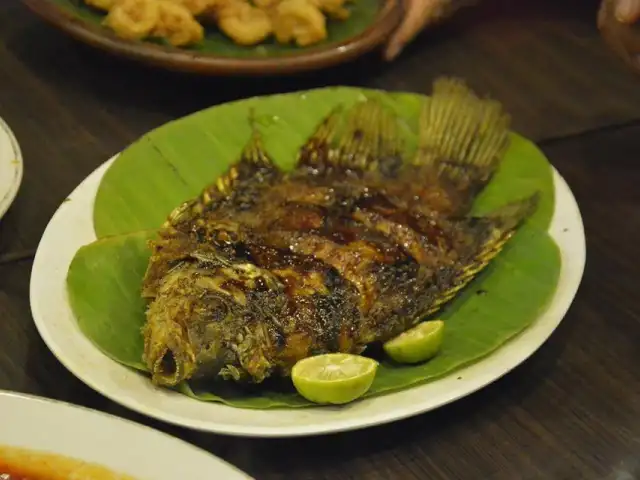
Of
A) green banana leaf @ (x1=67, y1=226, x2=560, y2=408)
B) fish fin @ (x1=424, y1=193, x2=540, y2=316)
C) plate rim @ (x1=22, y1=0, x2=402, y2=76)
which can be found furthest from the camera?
plate rim @ (x1=22, y1=0, x2=402, y2=76)

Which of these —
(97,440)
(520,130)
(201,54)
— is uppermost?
(201,54)

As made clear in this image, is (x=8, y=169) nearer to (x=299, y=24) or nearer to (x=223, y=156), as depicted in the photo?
(x=223, y=156)

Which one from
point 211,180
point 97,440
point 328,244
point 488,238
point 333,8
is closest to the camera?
point 97,440

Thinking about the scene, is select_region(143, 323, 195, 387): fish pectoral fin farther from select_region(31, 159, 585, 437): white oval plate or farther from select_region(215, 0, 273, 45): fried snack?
select_region(215, 0, 273, 45): fried snack

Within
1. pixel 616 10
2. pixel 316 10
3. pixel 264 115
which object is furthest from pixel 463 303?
pixel 316 10

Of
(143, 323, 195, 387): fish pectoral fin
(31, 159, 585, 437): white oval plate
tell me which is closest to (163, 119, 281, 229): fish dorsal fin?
(31, 159, 585, 437): white oval plate

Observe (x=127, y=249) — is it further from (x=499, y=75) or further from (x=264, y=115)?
(x=499, y=75)

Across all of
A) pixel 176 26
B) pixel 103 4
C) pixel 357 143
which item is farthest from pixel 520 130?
pixel 103 4
